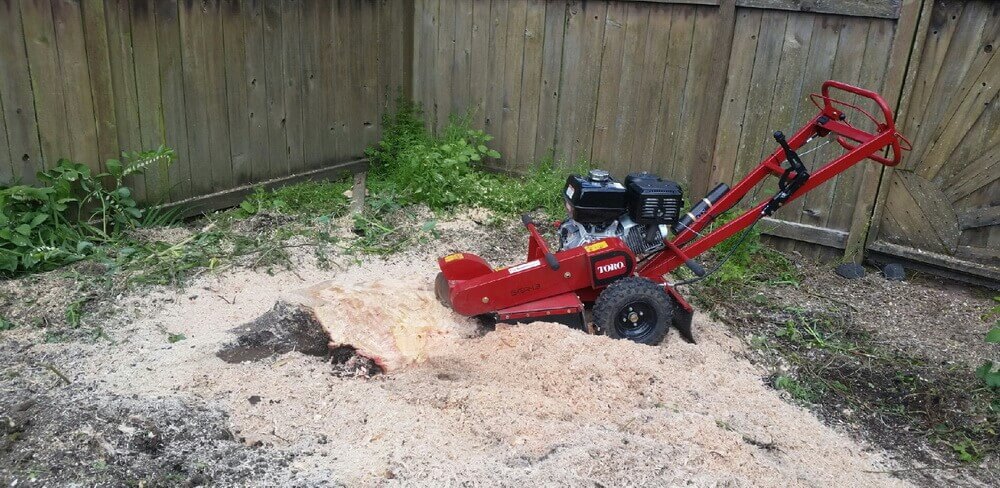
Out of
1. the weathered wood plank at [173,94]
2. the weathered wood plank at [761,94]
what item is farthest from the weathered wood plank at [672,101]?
the weathered wood plank at [173,94]

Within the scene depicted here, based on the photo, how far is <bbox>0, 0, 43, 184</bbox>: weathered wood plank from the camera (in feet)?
15.6

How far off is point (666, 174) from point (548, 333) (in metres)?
2.90

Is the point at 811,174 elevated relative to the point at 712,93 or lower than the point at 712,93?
lower

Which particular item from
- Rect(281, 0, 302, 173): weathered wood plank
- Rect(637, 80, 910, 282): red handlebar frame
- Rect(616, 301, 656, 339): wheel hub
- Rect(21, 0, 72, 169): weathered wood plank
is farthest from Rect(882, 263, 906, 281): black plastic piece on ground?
Rect(21, 0, 72, 169): weathered wood plank

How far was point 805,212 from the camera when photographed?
19.7 ft

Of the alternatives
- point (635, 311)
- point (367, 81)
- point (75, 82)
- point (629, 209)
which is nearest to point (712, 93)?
point (629, 209)

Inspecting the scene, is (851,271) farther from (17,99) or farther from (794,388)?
(17,99)

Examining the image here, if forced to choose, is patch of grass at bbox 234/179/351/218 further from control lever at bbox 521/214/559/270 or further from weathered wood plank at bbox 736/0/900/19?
weathered wood plank at bbox 736/0/900/19

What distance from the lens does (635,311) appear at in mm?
4285

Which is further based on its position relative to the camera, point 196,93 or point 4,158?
point 196,93

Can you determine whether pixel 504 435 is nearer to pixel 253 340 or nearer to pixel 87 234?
pixel 253 340

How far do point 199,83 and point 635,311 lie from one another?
12.3ft

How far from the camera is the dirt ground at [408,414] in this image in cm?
302

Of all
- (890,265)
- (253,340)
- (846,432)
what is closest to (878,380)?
(846,432)
